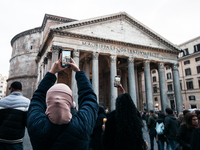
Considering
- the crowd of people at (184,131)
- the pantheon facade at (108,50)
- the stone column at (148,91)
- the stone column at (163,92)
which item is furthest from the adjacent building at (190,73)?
the crowd of people at (184,131)

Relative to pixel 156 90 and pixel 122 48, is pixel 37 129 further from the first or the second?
pixel 156 90

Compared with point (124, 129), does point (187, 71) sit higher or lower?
higher

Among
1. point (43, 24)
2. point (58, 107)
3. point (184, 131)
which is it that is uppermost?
point (43, 24)

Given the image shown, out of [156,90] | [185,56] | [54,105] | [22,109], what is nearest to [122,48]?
[22,109]

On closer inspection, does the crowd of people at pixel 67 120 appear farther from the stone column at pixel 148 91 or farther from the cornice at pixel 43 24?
the cornice at pixel 43 24

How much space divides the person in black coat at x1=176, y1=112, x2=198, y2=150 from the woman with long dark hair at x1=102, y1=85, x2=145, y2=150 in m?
1.86

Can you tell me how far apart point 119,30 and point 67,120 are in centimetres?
1704

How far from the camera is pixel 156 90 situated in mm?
35000

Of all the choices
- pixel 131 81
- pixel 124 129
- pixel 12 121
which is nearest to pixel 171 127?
pixel 124 129

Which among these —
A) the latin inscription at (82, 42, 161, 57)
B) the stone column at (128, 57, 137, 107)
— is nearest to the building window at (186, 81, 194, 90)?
the latin inscription at (82, 42, 161, 57)

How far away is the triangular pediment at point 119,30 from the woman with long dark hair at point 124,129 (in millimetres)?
13482

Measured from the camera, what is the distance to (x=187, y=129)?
3.22 meters

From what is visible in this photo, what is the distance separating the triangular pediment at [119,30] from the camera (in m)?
15.0

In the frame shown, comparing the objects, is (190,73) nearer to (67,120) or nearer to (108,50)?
(108,50)
